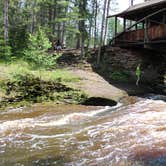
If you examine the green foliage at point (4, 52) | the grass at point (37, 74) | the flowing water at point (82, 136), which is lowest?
the flowing water at point (82, 136)

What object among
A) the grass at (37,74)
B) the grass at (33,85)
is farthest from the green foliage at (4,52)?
the grass at (33,85)

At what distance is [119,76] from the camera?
2361cm

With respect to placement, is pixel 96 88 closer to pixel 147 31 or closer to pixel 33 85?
pixel 33 85

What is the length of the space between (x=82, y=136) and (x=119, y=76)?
1395 cm

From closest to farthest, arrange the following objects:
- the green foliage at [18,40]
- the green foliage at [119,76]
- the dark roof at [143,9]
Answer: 1. the dark roof at [143,9]
2. the green foliage at [119,76]
3. the green foliage at [18,40]

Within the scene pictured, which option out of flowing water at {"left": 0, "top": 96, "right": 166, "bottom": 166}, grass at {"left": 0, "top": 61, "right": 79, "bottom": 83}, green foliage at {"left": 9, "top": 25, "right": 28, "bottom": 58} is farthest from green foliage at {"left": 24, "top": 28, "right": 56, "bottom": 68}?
green foliage at {"left": 9, "top": 25, "right": 28, "bottom": 58}

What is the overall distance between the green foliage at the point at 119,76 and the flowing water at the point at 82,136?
856cm

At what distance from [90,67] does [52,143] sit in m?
15.9

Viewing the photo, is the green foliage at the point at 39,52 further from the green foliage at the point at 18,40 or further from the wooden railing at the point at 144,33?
the green foliage at the point at 18,40

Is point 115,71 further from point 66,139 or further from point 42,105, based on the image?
point 66,139

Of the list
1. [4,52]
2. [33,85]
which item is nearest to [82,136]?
[33,85]

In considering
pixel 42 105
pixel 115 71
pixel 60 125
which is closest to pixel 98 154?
pixel 60 125

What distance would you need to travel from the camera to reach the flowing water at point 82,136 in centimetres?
797

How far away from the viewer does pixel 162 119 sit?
11711 mm
